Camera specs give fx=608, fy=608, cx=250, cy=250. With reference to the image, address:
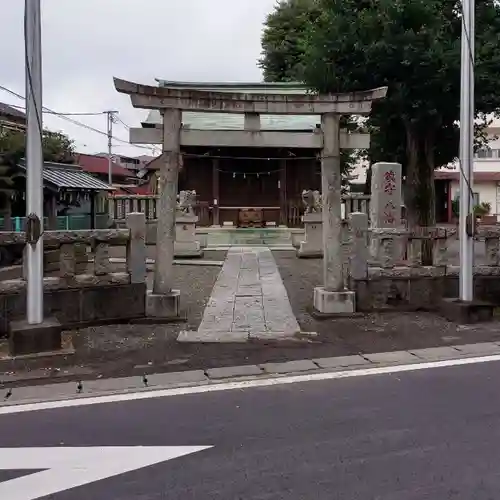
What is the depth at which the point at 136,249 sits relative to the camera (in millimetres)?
9789

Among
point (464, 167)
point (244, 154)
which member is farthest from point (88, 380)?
point (244, 154)

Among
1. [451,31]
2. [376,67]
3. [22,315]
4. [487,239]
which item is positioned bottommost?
[22,315]

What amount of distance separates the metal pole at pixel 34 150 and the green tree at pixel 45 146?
9.06 m

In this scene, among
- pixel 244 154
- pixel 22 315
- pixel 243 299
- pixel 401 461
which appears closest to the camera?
pixel 401 461

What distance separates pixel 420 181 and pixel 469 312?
610cm

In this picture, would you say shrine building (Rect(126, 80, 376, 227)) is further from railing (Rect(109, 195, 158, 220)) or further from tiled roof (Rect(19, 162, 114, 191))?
tiled roof (Rect(19, 162, 114, 191))

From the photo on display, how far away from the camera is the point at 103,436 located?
5.10 meters

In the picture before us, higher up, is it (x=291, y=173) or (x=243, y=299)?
(x=291, y=173)

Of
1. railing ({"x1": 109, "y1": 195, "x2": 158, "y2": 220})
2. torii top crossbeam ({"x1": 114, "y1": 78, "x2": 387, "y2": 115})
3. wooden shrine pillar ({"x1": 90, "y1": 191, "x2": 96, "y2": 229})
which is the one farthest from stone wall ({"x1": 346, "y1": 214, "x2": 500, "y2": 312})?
wooden shrine pillar ({"x1": 90, "y1": 191, "x2": 96, "y2": 229})

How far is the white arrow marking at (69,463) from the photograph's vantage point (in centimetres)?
410

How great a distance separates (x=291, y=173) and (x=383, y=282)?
16019 mm

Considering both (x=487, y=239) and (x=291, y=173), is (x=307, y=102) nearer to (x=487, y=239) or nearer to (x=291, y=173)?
(x=487, y=239)

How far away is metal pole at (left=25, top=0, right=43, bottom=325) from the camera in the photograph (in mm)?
7793

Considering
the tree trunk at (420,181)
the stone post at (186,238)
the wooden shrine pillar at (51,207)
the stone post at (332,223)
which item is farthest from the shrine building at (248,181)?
the stone post at (332,223)
